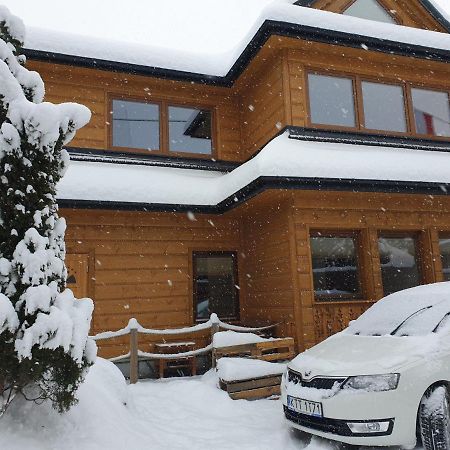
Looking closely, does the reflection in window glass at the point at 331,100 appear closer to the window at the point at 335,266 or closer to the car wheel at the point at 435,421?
the window at the point at 335,266

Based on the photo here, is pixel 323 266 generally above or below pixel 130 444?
above

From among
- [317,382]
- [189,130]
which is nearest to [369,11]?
[189,130]

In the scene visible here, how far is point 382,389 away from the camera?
4379 mm

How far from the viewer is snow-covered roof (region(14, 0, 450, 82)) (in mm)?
9188

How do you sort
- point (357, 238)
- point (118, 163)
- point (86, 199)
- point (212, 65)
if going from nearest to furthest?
1. point (86, 199)
2. point (357, 238)
3. point (118, 163)
4. point (212, 65)

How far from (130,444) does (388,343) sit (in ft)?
9.57

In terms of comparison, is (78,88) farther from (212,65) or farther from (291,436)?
(291,436)

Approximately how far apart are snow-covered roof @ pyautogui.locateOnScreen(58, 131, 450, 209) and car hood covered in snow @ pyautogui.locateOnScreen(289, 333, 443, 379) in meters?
3.43

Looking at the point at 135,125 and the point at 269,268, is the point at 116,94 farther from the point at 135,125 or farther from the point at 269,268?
the point at 269,268

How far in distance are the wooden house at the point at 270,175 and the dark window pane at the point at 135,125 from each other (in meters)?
0.03

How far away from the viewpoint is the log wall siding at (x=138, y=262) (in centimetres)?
952

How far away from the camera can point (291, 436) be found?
5.37m

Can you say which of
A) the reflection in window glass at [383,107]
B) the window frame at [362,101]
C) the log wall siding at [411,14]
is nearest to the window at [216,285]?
the window frame at [362,101]

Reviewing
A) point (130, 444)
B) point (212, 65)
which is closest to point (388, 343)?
point (130, 444)
